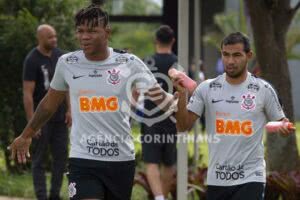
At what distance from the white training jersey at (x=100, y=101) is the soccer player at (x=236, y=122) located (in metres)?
0.47

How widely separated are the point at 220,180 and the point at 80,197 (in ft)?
3.48

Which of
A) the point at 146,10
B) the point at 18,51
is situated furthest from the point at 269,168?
the point at 146,10

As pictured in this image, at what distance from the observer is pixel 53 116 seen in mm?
10148

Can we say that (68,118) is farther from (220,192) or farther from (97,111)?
(220,192)

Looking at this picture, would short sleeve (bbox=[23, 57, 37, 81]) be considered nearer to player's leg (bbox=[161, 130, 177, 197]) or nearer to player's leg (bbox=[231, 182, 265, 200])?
player's leg (bbox=[161, 130, 177, 197])

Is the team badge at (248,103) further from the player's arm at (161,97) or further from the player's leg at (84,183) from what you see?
the player's leg at (84,183)

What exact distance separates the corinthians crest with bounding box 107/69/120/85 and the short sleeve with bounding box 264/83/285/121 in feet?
3.71

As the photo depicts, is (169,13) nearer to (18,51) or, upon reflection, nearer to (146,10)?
(18,51)

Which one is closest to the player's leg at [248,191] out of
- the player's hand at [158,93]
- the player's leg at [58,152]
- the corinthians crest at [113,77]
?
the player's hand at [158,93]

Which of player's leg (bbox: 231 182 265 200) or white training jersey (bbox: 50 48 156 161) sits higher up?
white training jersey (bbox: 50 48 156 161)

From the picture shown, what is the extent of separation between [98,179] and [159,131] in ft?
13.0

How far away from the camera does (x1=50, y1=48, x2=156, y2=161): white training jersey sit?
6387mm

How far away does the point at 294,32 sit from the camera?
2148cm

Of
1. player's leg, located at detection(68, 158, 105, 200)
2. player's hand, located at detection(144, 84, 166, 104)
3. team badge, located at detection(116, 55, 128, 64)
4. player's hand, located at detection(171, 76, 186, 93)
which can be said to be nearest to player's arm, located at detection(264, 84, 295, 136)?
player's hand, located at detection(171, 76, 186, 93)
